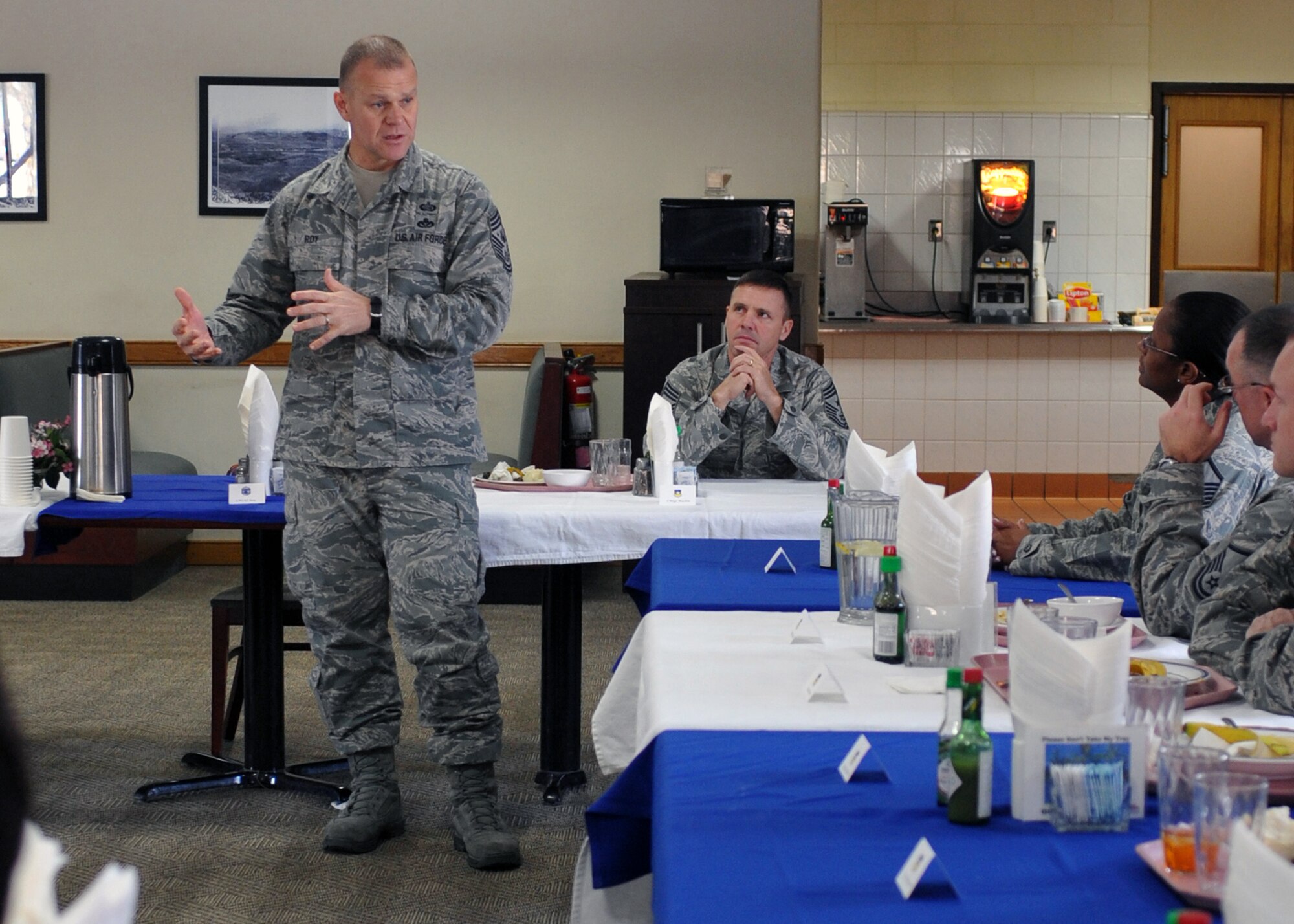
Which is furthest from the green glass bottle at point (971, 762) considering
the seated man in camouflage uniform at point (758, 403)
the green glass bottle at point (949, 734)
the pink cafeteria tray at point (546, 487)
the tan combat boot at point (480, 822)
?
the seated man in camouflage uniform at point (758, 403)

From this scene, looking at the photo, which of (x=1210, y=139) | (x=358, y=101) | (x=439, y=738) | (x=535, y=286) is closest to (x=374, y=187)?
(x=358, y=101)

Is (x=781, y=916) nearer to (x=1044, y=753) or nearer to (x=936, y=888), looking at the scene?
(x=936, y=888)

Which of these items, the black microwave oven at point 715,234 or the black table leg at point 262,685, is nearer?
the black table leg at point 262,685

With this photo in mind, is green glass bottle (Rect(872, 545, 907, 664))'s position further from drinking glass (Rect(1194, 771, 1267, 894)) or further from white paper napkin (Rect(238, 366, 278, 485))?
white paper napkin (Rect(238, 366, 278, 485))

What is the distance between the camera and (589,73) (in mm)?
6918

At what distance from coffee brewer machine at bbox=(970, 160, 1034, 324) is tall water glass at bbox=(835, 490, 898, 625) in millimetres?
4843

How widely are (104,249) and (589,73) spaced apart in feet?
8.19

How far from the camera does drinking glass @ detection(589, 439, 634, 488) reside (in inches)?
148

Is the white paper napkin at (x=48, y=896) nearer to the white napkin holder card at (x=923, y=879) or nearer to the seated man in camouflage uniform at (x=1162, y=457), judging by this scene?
the white napkin holder card at (x=923, y=879)

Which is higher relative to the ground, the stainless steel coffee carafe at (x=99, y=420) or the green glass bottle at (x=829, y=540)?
the stainless steel coffee carafe at (x=99, y=420)

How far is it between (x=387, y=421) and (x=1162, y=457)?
5.09 ft

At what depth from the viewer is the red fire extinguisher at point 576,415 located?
20.4 ft

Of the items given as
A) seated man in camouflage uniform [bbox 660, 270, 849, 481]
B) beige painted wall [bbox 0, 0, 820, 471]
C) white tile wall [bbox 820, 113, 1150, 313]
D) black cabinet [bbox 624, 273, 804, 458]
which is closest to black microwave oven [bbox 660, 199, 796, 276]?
black cabinet [bbox 624, 273, 804, 458]

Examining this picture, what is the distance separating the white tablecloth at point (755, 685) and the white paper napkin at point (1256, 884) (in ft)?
2.31
